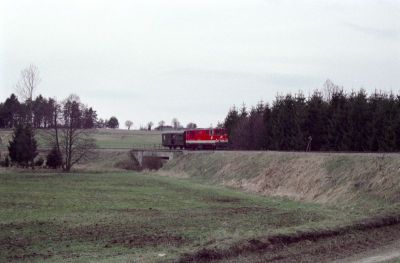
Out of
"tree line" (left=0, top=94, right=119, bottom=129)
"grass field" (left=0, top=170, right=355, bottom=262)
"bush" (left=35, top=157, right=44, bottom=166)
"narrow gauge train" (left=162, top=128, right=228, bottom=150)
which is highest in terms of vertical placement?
"tree line" (left=0, top=94, right=119, bottom=129)

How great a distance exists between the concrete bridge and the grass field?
3521cm

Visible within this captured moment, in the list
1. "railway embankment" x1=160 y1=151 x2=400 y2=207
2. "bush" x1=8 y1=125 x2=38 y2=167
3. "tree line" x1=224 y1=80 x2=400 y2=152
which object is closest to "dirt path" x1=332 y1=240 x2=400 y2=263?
"railway embankment" x1=160 y1=151 x2=400 y2=207

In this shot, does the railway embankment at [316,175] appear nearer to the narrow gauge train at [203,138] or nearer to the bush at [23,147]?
the narrow gauge train at [203,138]

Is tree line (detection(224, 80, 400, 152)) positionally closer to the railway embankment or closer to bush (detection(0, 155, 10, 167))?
the railway embankment

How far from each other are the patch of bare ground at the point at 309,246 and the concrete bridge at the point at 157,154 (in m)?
57.4

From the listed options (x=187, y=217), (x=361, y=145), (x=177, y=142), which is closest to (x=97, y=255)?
(x=187, y=217)

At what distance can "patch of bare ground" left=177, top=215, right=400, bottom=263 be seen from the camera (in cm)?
1473

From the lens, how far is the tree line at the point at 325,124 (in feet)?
178

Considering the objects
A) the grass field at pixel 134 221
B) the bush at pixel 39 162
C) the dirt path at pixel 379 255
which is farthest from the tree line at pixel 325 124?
the dirt path at pixel 379 255

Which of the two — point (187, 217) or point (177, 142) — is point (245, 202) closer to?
point (187, 217)

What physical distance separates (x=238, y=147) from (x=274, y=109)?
8.60 meters

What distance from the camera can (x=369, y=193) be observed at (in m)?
31.4

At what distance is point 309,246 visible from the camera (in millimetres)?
16594

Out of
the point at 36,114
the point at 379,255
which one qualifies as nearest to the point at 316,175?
the point at 379,255
